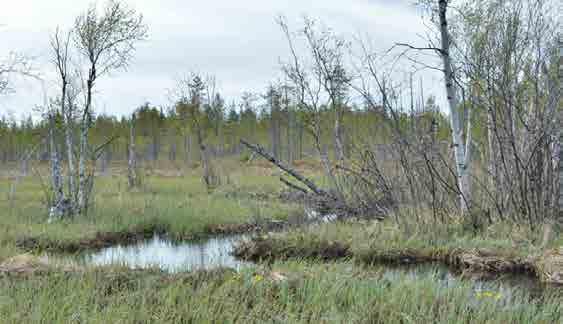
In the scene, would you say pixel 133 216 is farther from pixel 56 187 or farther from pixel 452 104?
pixel 452 104

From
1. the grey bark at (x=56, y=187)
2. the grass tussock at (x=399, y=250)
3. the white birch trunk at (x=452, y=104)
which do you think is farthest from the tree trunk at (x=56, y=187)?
the white birch trunk at (x=452, y=104)

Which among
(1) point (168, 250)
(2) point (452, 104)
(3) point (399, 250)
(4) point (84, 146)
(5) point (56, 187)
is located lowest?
(1) point (168, 250)

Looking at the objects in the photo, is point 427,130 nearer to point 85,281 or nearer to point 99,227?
point 85,281

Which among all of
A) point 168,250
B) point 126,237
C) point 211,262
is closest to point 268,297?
point 211,262

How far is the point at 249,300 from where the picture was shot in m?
4.57

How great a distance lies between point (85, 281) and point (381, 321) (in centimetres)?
329

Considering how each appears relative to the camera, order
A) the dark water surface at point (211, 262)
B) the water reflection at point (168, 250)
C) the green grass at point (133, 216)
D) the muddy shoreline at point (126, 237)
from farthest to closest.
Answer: the green grass at point (133, 216), the muddy shoreline at point (126, 237), the water reflection at point (168, 250), the dark water surface at point (211, 262)

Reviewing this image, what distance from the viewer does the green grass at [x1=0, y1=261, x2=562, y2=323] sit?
396 cm

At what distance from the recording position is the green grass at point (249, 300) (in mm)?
3961

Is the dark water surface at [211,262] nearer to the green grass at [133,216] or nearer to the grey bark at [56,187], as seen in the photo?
the green grass at [133,216]

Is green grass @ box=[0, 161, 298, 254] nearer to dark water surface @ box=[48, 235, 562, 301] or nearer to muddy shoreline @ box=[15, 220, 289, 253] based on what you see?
muddy shoreline @ box=[15, 220, 289, 253]

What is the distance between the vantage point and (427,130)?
27.7ft

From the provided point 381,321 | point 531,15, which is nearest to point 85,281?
point 381,321

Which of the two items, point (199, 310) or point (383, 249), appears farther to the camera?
point (383, 249)
